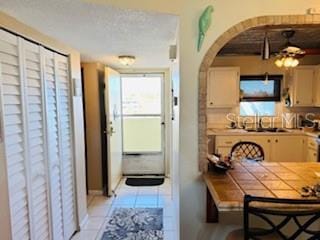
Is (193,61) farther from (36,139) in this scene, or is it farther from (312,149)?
(312,149)

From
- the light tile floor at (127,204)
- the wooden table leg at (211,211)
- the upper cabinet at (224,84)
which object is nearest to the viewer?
the wooden table leg at (211,211)

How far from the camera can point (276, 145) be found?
4.40 meters

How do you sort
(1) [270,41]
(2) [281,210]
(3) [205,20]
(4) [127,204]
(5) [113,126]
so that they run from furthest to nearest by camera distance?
(5) [113,126] < (4) [127,204] < (1) [270,41] < (3) [205,20] < (2) [281,210]

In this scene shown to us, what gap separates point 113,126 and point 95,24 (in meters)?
2.32

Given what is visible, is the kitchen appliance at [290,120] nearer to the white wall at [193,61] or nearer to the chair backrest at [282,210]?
the white wall at [193,61]

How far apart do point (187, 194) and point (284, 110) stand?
347cm

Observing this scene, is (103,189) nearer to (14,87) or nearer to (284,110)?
(14,87)

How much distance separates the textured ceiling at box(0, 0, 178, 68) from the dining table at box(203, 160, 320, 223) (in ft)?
4.02

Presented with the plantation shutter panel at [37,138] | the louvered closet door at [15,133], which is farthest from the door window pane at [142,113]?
the louvered closet door at [15,133]

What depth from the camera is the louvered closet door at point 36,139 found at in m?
2.08

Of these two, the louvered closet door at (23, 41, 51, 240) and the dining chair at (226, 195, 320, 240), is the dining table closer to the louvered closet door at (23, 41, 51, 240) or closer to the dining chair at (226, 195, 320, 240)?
the dining chair at (226, 195, 320, 240)

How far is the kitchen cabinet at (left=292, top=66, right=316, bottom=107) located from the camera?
15.1ft

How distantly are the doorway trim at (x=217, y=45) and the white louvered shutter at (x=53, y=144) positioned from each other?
4.20 feet

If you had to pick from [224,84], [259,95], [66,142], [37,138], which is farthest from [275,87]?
[37,138]
